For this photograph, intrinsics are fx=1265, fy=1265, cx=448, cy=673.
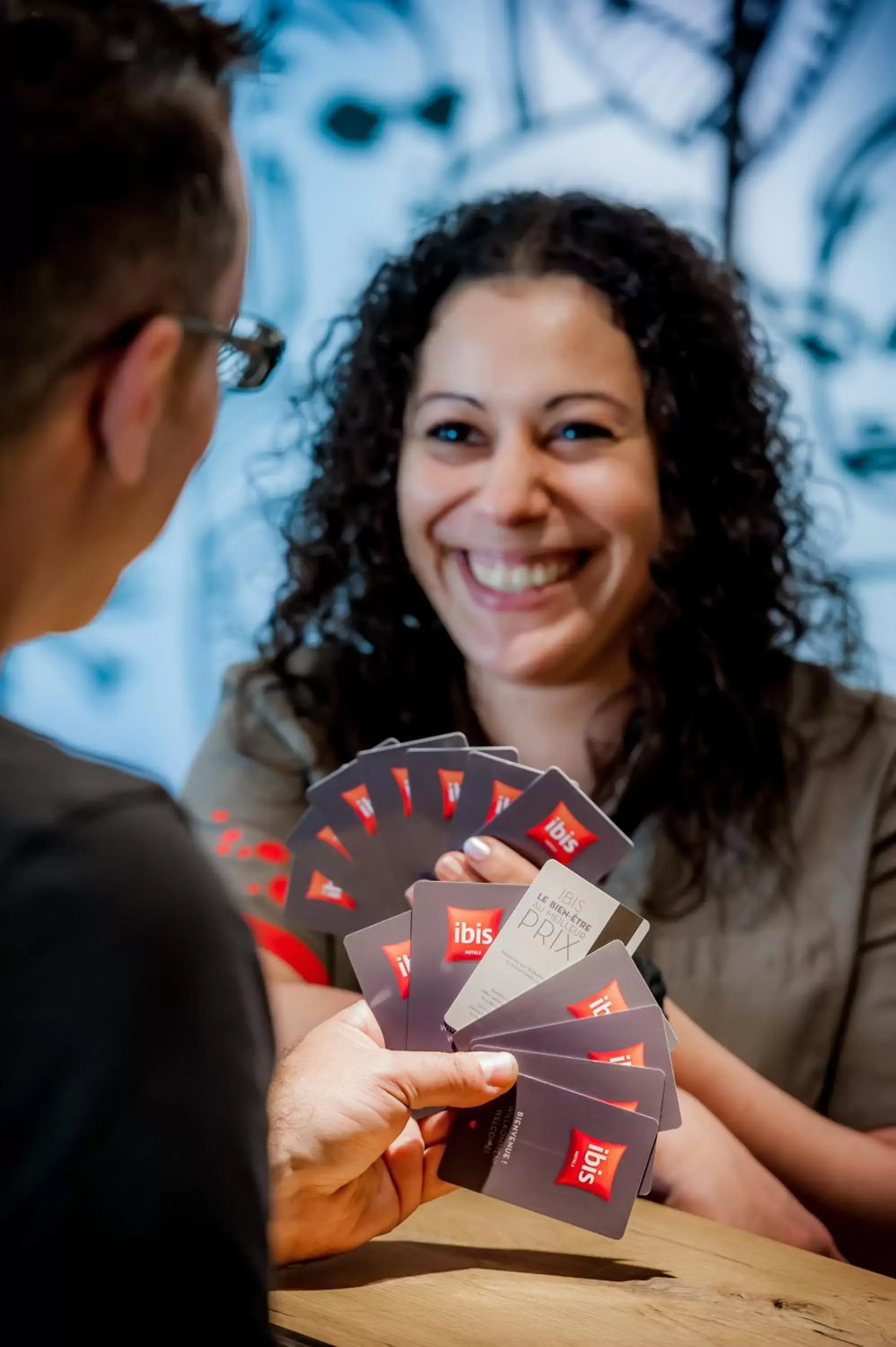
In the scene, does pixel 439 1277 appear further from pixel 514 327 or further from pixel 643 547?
pixel 514 327

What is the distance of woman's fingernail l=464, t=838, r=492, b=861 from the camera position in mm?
1316

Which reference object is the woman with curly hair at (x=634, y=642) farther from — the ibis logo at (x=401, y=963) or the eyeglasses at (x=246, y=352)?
the eyeglasses at (x=246, y=352)

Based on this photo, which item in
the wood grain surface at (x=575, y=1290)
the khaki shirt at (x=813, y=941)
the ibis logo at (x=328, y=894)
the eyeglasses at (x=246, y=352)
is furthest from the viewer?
the khaki shirt at (x=813, y=941)

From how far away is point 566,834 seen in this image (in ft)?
4.26

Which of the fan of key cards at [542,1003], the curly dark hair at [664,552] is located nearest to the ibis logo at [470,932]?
the fan of key cards at [542,1003]

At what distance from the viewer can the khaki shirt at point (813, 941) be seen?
5.90ft

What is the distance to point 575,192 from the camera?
6.42 ft

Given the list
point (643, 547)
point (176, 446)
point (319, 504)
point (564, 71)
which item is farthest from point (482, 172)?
point (176, 446)

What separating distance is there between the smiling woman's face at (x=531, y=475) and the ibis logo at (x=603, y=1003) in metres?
0.82

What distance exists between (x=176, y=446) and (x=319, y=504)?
1.37m

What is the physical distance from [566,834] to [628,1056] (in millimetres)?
246

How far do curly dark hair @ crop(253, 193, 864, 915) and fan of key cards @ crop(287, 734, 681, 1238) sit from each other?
23.9 inches

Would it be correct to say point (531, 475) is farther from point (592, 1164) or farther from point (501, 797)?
point (592, 1164)

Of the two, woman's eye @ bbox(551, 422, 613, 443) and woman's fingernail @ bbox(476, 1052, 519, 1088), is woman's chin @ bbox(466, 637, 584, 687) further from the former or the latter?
woman's fingernail @ bbox(476, 1052, 519, 1088)
